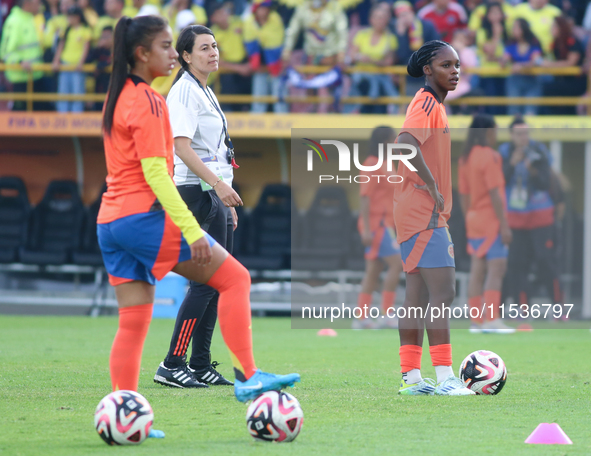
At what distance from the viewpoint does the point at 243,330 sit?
4199 millimetres

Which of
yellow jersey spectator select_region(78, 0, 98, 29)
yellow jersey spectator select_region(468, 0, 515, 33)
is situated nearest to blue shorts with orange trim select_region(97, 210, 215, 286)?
yellow jersey spectator select_region(468, 0, 515, 33)

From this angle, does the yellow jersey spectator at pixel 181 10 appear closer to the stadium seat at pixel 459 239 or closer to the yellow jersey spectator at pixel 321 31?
the yellow jersey spectator at pixel 321 31

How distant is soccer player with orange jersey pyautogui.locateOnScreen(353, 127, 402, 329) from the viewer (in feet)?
35.0

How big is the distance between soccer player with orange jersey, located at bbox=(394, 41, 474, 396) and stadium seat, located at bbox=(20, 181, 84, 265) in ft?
30.1

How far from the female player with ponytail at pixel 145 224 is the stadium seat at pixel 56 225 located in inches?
391

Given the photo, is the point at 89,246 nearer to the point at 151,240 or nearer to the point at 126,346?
the point at 126,346

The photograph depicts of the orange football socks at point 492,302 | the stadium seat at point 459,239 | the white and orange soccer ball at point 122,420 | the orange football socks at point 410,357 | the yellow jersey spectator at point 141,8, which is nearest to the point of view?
the white and orange soccer ball at point 122,420

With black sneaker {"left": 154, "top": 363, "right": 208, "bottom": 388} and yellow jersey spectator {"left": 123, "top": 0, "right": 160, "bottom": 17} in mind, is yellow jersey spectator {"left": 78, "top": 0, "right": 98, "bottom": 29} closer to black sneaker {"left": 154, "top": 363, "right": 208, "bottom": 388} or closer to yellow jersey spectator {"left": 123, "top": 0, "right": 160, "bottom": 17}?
yellow jersey spectator {"left": 123, "top": 0, "right": 160, "bottom": 17}

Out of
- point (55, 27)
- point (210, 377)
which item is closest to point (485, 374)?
point (210, 377)

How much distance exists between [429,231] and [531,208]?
752cm

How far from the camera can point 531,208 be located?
12523 mm

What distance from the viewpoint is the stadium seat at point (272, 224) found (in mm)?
13750

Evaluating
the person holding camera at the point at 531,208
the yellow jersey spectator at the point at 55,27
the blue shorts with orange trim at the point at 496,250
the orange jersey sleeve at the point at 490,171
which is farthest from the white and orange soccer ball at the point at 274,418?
the yellow jersey spectator at the point at 55,27

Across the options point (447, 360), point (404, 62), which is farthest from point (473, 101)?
point (447, 360)
